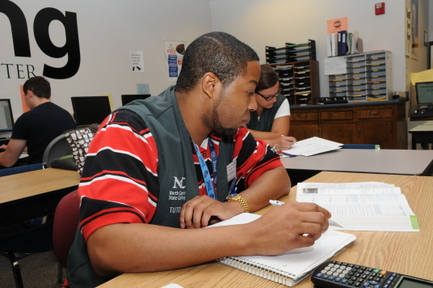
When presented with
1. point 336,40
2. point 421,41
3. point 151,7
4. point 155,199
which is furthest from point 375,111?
point 155,199

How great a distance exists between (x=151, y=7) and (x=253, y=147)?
15.0ft

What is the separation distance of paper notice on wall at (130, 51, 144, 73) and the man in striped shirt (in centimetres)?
407

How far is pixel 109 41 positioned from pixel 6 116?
5.48 ft

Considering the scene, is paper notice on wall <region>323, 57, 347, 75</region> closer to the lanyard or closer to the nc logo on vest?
the lanyard

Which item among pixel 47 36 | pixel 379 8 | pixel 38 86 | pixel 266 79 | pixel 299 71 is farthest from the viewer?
pixel 299 71

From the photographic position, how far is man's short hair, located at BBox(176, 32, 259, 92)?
3.42 ft

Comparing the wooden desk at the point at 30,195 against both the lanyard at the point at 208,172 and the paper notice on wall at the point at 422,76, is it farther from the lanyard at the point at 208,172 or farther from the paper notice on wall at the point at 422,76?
the paper notice on wall at the point at 422,76

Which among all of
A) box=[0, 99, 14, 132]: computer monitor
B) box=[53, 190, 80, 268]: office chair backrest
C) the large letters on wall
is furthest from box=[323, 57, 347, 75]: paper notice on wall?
box=[53, 190, 80, 268]: office chair backrest

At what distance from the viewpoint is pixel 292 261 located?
74cm

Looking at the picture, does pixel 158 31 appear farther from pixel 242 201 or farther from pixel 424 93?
pixel 242 201

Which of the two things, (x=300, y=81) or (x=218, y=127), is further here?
(x=300, y=81)

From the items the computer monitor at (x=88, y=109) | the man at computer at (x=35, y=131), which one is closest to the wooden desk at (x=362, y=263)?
the man at computer at (x=35, y=131)

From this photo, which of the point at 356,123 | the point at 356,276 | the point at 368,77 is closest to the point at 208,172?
the point at 356,276

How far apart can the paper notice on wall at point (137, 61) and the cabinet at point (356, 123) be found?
7.28ft
